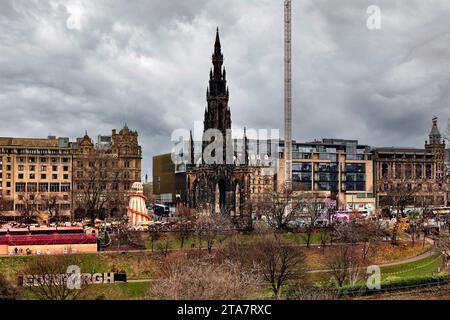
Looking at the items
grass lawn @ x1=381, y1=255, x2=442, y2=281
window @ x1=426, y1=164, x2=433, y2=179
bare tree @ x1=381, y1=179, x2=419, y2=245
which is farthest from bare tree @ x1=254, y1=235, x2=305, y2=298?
window @ x1=426, y1=164, x2=433, y2=179

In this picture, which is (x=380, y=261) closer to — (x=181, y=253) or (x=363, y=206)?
Result: (x=181, y=253)

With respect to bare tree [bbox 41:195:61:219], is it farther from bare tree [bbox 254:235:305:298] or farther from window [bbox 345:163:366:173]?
window [bbox 345:163:366:173]

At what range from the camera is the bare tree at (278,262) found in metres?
54.3

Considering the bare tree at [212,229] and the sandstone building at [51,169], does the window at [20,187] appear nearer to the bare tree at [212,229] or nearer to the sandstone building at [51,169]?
the sandstone building at [51,169]

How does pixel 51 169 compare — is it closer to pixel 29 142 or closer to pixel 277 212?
pixel 29 142

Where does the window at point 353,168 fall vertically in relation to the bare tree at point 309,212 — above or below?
above

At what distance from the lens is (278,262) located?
57.1 meters

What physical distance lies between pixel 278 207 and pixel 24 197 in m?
48.3

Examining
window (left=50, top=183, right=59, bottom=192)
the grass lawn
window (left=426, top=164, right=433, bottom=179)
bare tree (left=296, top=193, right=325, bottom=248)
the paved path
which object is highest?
window (left=426, top=164, right=433, bottom=179)

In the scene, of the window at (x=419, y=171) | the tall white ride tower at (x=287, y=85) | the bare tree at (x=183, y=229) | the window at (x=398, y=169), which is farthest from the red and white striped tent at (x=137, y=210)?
the window at (x=419, y=171)

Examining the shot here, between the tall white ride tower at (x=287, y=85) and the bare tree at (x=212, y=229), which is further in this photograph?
the tall white ride tower at (x=287, y=85)

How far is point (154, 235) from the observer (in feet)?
236

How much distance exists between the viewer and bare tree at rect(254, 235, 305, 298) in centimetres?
5428
